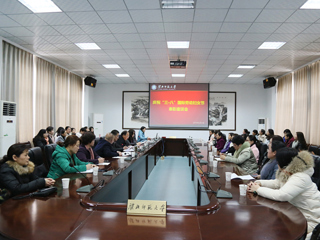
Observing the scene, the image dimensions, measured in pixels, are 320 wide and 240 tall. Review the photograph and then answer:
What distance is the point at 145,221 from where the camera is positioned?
4.47 feet

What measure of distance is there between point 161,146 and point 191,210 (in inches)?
282

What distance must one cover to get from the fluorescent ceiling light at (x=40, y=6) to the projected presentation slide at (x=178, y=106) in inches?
257

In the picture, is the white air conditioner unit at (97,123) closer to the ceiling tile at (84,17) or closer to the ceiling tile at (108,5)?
the ceiling tile at (84,17)

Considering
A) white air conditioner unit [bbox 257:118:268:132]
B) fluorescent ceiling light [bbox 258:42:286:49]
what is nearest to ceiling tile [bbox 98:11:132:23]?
fluorescent ceiling light [bbox 258:42:286:49]

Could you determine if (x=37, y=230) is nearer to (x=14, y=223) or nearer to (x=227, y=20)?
(x=14, y=223)

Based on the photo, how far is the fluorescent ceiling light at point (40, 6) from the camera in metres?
3.52

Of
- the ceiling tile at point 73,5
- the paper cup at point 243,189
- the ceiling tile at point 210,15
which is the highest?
the ceiling tile at point 73,5

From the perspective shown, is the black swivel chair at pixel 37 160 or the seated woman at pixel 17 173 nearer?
the seated woman at pixel 17 173

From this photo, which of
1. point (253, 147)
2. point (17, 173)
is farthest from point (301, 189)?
point (253, 147)

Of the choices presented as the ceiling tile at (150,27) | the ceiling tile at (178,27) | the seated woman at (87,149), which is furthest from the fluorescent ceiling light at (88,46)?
the seated woman at (87,149)

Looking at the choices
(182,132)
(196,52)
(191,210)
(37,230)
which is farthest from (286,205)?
(182,132)

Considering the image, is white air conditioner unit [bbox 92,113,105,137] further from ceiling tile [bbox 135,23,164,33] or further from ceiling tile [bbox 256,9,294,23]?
ceiling tile [bbox 256,9,294,23]

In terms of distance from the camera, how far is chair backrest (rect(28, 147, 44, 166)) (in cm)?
267

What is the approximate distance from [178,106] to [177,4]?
21.9ft
